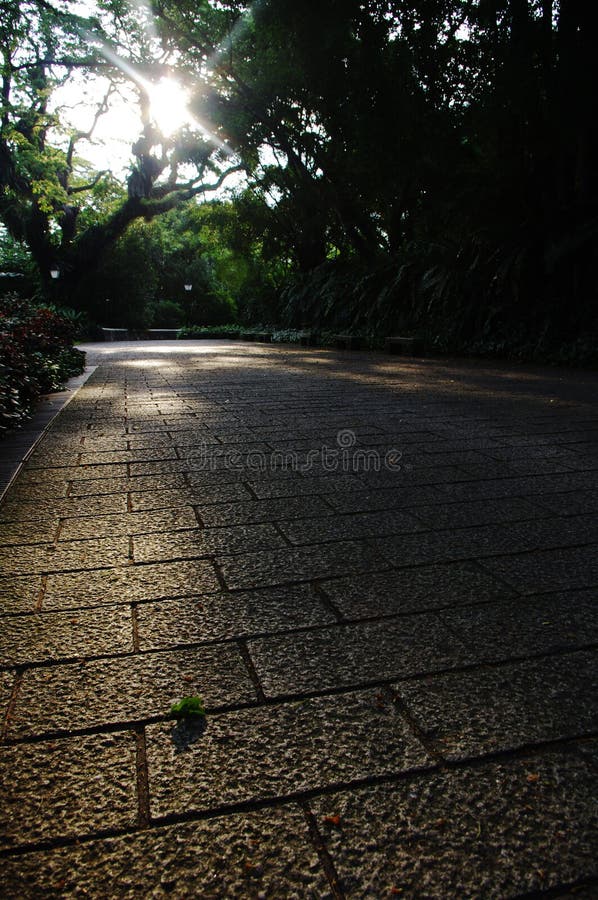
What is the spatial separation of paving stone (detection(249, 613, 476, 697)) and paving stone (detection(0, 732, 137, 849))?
0.44 m

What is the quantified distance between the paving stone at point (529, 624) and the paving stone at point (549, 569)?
0.26 ft

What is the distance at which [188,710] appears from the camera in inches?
62.6

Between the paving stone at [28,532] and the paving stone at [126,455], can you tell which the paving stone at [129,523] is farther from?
the paving stone at [126,455]

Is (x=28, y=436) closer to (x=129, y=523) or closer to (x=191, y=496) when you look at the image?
(x=191, y=496)

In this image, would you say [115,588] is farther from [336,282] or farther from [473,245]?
[336,282]

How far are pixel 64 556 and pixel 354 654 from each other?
139cm

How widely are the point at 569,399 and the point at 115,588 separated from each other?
617cm

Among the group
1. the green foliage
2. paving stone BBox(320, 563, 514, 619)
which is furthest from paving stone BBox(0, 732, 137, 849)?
the green foliage

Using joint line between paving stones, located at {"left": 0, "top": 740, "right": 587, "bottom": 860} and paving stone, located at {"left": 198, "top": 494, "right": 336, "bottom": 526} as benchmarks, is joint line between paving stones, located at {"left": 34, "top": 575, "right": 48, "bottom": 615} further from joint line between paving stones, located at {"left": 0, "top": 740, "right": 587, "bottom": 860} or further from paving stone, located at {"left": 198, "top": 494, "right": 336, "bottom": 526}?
joint line between paving stones, located at {"left": 0, "top": 740, "right": 587, "bottom": 860}

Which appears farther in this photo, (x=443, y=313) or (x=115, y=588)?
(x=443, y=313)

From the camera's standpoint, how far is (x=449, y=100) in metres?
14.1

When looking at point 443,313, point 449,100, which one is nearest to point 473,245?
point 443,313

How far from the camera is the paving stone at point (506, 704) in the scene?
1502 millimetres

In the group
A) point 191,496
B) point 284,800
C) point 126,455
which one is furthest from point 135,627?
point 126,455
